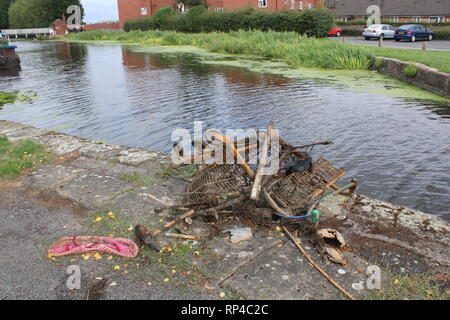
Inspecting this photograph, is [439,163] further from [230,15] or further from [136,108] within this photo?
[230,15]

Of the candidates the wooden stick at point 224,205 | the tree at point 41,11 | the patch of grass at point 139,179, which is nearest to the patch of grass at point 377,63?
the patch of grass at point 139,179

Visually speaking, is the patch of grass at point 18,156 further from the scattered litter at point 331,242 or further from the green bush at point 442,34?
the green bush at point 442,34

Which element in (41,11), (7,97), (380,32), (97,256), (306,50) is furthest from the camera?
(41,11)

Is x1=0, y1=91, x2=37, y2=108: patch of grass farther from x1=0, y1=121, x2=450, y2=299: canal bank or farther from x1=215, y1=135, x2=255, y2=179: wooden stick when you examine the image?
x1=215, y1=135, x2=255, y2=179: wooden stick

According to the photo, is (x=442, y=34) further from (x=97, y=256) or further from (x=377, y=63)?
(x=97, y=256)

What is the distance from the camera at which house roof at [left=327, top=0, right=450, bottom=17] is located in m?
52.7

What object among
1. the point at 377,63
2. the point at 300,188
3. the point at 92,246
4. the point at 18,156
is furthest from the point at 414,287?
the point at 377,63

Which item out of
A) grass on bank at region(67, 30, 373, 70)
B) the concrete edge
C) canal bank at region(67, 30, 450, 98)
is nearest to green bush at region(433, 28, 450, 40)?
grass on bank at region(67, 30, 373, 70)

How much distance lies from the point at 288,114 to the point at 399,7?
56413mm

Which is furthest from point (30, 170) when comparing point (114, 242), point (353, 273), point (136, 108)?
point (136, 108)

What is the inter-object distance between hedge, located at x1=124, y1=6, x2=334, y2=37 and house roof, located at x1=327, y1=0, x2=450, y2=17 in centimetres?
2899

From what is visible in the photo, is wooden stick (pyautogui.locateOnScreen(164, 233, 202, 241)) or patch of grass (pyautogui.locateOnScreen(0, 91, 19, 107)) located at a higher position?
patch of grass (pyautogui.locateOnScreen(0, 91, 19, 107))

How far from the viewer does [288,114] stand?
400 inches
